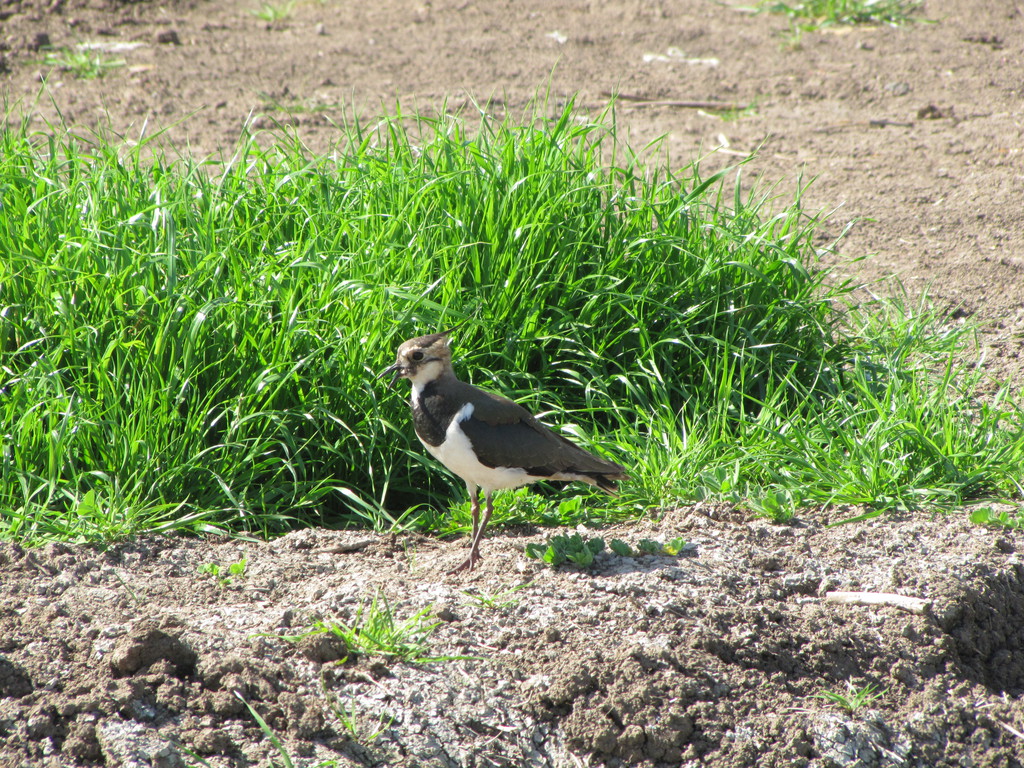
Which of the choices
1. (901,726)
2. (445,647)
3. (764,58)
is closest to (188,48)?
(764,58)

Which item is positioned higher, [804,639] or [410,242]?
[410,242]

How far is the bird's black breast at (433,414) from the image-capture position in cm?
340

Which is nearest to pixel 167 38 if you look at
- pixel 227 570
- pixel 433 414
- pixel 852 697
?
pixel 433 414

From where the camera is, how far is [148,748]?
240cm

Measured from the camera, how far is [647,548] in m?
3.32

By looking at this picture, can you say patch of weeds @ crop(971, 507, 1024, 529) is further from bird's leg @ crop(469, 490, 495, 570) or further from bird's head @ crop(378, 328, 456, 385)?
bird's head @ crop(378, 328, 456, 385)

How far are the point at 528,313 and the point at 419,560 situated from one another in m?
1.24

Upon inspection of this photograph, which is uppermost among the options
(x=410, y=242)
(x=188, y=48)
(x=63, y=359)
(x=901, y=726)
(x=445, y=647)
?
(x=188, y=48)

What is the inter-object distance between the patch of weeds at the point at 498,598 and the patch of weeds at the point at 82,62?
18.7 ft

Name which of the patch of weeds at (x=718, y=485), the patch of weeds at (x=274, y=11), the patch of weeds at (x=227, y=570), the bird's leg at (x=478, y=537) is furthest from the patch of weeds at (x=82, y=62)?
the patch of weeds at (x=718, y=485)

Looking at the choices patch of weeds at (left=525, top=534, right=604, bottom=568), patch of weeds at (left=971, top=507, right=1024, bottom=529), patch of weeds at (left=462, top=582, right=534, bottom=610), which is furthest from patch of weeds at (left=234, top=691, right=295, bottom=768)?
patch of weeds at (left=971, top=507, right=1024, bottom=529)

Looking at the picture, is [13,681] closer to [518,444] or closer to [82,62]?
[518,444]

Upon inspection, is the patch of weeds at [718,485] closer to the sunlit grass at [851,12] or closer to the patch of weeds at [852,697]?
the patch of weeds at [852,697]

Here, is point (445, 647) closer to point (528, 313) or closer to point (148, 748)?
point (148, 748)
